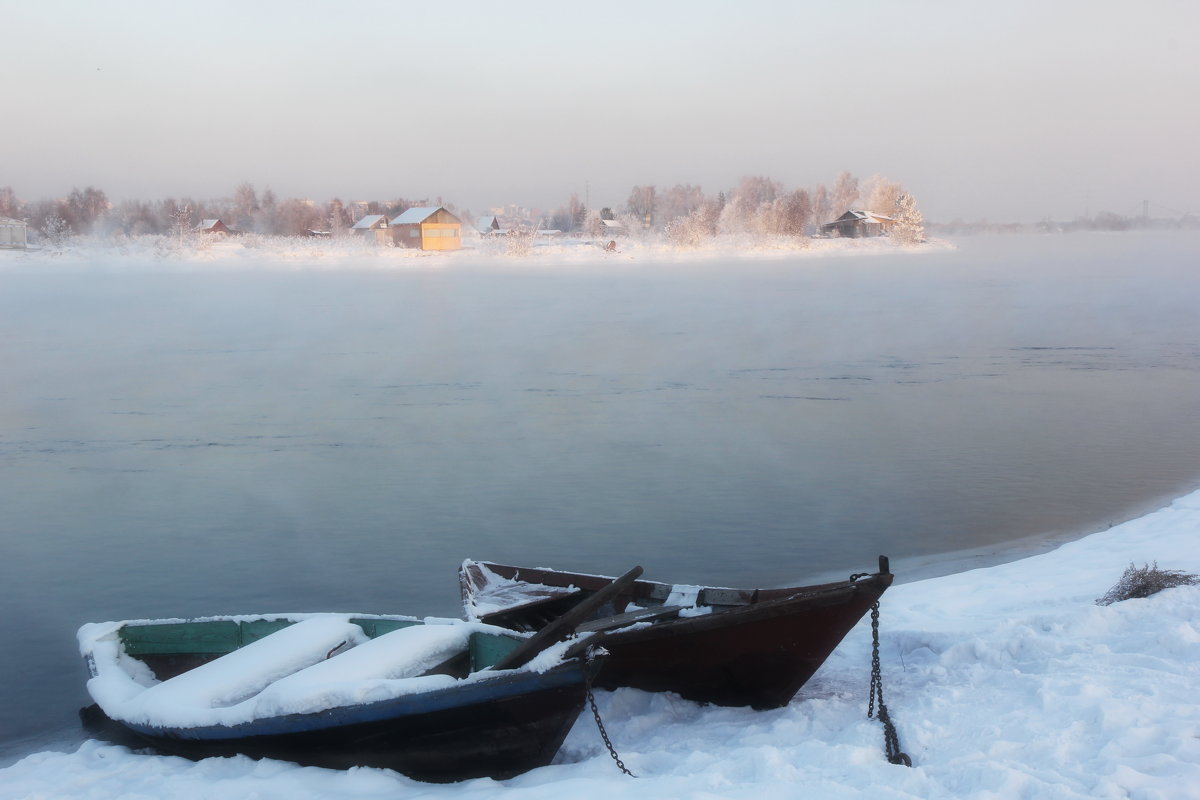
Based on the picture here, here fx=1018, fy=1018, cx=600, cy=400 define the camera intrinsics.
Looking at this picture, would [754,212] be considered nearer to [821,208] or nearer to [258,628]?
[821,208]

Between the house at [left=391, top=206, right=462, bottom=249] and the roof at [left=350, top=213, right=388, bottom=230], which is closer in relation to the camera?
the house at [left=391, top=206, right=462, bottom=249]

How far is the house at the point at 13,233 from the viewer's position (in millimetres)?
58250

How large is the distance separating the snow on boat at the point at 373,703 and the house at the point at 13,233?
60966 millimetres

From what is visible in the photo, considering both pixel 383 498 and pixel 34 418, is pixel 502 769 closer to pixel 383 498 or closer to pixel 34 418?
pixel 383 498

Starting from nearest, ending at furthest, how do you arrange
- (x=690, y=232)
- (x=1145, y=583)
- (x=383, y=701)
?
(x=383, y=701), (x=1145, y=583), (x=690, y=232)

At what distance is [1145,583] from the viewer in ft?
20.9

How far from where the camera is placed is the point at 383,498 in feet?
36.9

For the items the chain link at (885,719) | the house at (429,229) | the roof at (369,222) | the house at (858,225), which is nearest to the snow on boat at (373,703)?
the chain link at (885,719)

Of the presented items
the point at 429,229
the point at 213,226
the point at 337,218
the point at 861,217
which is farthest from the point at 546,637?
the point at 337,218

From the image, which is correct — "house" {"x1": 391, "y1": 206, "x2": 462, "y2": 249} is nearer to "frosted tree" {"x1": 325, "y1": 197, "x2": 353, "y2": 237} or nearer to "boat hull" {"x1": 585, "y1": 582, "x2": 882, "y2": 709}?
"frosted tree" {"x1": 325, "y1": 197, "x2": 353, "y2": 237}

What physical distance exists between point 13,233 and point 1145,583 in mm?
66008

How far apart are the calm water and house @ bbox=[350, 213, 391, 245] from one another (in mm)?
43407

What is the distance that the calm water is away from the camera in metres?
9.05

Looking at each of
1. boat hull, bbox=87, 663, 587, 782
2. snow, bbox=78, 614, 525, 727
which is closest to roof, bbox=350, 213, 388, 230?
snow, bbox=78, 614, 525, 727
